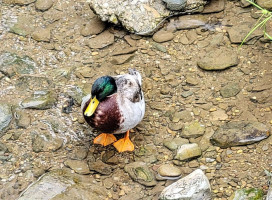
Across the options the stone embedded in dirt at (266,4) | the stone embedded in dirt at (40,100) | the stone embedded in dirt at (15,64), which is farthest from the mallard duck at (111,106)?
the stone embedded in dirt at (266,4)

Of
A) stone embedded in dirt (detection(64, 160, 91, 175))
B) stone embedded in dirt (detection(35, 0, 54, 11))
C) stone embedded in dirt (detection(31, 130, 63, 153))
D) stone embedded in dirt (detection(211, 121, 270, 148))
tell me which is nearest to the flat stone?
stone embedded in dirt (detection(64, 160, 91, 175))

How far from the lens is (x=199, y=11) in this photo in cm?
611

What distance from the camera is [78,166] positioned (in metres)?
4.59

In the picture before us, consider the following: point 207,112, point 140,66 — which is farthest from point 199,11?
point 207,112

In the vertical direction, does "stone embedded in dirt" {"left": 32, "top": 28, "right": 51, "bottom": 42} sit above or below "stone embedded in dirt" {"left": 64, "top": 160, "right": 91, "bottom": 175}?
above

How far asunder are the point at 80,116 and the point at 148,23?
155 centimetres

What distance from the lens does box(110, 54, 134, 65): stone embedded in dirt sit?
Result: 18.8ft

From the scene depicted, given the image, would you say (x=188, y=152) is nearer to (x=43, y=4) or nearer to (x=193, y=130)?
(x=193, y=130)

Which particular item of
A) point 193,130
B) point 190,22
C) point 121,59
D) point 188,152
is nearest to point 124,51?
point 121,59

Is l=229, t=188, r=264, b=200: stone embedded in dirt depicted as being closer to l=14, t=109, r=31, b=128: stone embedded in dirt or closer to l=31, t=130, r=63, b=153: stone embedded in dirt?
l=31, t=130, r=63, b=153: stone embedded in dirt

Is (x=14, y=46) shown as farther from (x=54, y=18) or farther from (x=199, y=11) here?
(x=199, y=11)

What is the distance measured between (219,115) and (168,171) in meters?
0.89

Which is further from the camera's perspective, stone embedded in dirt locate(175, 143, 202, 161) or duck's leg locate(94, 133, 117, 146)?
duck's leg locate(94, 133, 117, 146)

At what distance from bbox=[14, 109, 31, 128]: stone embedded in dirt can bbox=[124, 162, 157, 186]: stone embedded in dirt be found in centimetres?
111
